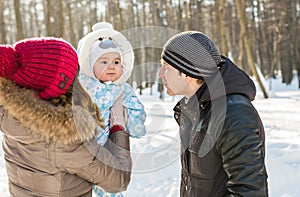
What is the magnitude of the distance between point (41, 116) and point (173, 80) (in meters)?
0.71

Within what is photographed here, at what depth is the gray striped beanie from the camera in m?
1.77

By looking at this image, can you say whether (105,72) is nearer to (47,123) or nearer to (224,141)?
(47,123)

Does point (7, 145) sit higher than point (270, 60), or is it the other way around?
point (7, 145)

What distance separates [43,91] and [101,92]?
30.0 inches

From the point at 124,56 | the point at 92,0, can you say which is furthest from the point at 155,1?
the point at 124,56

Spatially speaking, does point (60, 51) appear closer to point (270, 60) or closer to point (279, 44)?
point (279, 44)

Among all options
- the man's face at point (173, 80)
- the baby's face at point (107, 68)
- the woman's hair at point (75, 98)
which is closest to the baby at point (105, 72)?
the baby's face at point (107, 68)

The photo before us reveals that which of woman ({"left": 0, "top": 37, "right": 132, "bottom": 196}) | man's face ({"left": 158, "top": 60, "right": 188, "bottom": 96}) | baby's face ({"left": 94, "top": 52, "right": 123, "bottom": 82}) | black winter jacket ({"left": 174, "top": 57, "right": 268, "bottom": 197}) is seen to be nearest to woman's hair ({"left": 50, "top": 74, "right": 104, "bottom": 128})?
woman ({"left": 0, "top": 37, "right": 132, "bottom": 196})

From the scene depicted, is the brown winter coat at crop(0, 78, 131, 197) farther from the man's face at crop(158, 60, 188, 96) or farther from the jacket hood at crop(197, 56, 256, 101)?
the jacket hood at crop(197, 56, 256, 101)

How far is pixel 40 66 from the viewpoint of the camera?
1566 millimetres

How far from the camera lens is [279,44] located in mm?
26188

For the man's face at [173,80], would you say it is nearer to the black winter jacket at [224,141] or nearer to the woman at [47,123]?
the black winter jacket at [224,141]

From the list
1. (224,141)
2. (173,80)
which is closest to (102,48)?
(173,80)

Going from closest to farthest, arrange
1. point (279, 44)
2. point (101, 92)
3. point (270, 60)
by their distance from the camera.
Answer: point (101, 92), point (279, 44), point (270, 60)
